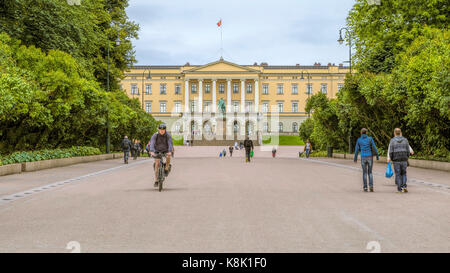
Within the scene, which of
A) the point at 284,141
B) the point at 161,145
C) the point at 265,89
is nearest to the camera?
the point at 161,145

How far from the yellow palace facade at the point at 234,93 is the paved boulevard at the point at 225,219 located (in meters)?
103

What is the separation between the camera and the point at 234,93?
128 meters

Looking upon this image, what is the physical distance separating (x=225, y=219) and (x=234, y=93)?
119639 millimetres

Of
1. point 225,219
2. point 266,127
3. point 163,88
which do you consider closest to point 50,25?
point 225,219

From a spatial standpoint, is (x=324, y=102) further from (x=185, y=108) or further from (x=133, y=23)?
(x=185, y=108)

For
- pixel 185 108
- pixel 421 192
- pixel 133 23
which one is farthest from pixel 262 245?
pixel 185 108

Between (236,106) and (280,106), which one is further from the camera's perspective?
(280,106)

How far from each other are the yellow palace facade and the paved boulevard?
102794 mm

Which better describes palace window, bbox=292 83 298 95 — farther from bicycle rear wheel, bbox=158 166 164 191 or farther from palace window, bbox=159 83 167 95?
bicycle rear wheel, bbox=158 166 164 191

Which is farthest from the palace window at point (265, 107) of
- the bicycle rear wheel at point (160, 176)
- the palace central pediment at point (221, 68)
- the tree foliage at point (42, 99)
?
the bicycle rear wheel at point (160, 176)

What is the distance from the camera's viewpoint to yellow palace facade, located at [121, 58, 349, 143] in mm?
121562

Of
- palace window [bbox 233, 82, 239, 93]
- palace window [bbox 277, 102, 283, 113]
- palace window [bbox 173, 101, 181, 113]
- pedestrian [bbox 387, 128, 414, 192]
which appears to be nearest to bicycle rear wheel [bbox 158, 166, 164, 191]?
pedestrian [bbox 387, 128, 414, 192]

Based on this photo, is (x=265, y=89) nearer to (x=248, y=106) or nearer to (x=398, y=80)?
(x=248, y=106)
